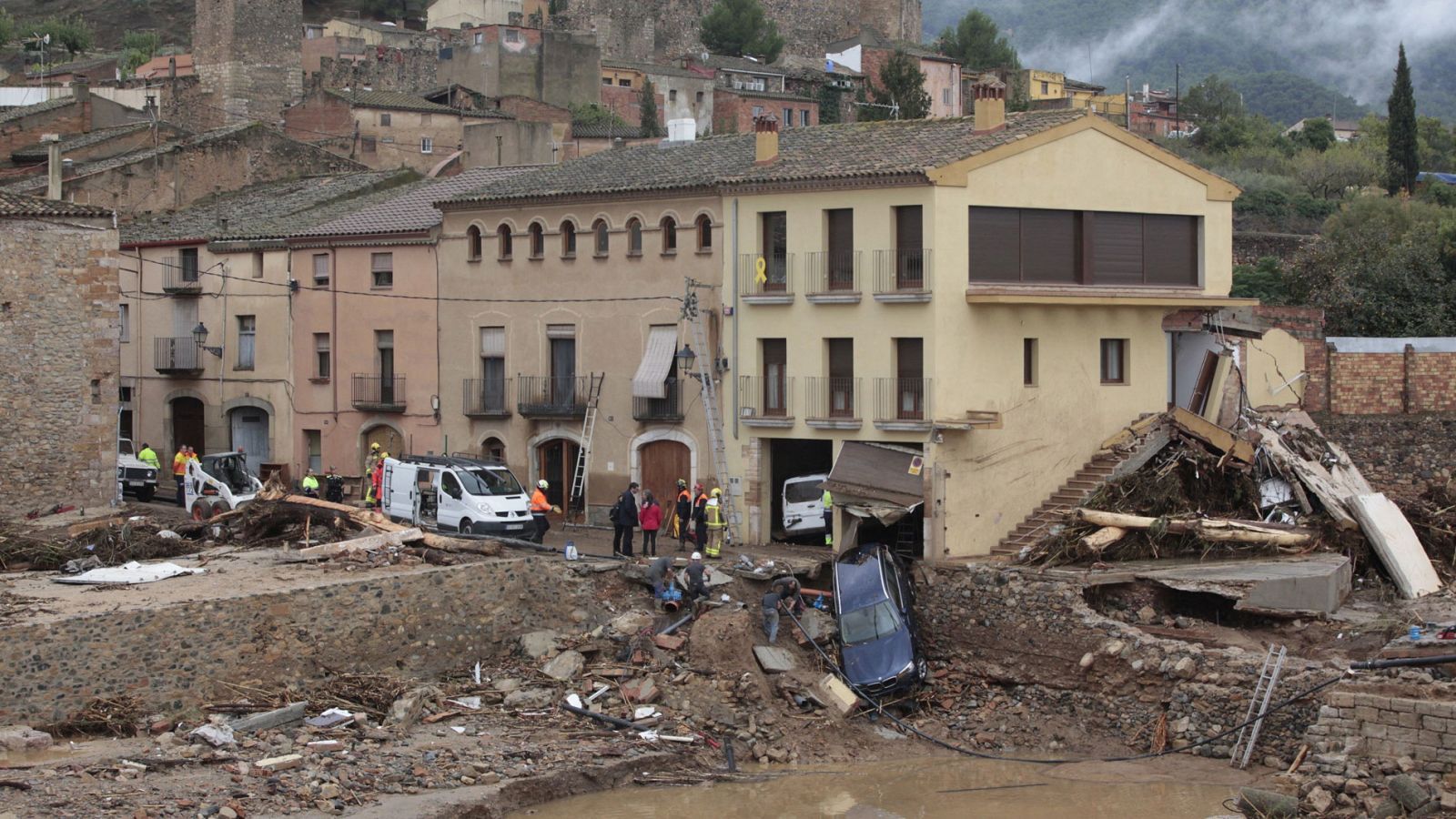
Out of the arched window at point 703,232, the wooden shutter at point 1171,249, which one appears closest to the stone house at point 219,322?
the arched window at point 703,232

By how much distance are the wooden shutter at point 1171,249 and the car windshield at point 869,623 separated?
10.2 metres

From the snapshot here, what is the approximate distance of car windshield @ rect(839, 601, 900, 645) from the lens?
29.0 metres

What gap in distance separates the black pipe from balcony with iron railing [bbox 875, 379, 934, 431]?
1100 centimetres

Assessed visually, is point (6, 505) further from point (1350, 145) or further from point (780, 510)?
point (1350, 145)

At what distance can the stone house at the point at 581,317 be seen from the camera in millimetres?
36875

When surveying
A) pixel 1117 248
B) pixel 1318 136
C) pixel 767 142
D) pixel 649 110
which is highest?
pixel 1318 136

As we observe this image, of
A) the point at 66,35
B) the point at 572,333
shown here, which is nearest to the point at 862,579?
the point at 572,333

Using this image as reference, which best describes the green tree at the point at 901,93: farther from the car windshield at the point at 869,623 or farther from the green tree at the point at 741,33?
the car windshield at the point at 869,623

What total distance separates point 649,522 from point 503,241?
9694 millimetres

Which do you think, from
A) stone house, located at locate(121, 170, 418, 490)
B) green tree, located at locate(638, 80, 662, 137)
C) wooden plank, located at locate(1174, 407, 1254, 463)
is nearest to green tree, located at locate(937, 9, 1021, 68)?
green tree, located at locate(638, 80, 662, 137)

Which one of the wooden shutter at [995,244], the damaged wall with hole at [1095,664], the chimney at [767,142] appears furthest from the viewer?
the chimney at [767,142]

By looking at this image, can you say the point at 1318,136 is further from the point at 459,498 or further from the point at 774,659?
the point at 774,659

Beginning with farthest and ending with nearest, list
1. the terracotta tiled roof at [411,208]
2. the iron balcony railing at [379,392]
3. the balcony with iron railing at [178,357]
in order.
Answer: the balcony with iron railing at [178,357] < the iron balcony railing at [379,392] < the terracotta tiled roof at [411,208]

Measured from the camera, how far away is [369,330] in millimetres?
42688
